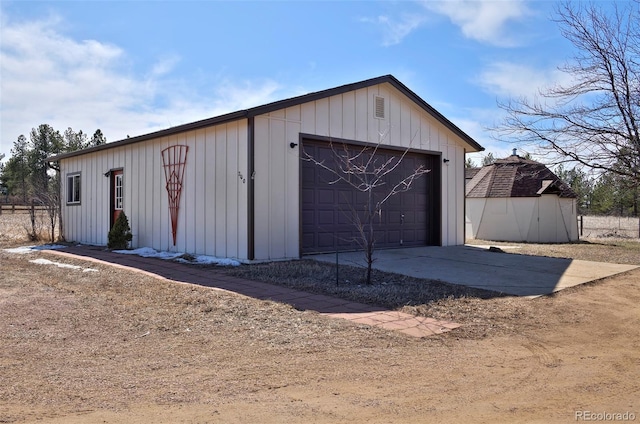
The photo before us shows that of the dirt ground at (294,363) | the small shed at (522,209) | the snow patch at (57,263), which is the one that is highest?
the small shed at (522,209)

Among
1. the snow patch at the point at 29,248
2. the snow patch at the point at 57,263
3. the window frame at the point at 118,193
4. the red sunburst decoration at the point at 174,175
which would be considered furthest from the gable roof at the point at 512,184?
the snow patch at the point at 29,248

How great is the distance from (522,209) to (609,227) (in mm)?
11276

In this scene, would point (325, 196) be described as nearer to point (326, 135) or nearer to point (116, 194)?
point (326, 135)

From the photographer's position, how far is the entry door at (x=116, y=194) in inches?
556

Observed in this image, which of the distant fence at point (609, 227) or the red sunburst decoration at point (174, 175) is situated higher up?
the red sunburst decoration at point (174, 175)

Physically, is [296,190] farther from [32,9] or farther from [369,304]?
[32,9]

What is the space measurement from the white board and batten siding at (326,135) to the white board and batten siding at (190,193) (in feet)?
1.51

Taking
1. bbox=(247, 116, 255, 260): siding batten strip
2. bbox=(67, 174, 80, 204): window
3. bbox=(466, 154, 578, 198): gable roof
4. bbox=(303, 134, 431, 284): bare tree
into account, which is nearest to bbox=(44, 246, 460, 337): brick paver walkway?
bbox=(247, 116, 255, 260): siding batten strip

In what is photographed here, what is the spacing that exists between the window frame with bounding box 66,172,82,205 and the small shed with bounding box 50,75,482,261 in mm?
737

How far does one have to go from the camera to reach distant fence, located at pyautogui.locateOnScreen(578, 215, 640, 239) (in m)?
23.9

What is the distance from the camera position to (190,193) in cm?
1131

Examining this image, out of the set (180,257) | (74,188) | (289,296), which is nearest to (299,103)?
(180,257)

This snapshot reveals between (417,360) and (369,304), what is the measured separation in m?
2.18

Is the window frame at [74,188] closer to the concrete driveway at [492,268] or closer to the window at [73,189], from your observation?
the window at [73,189]
